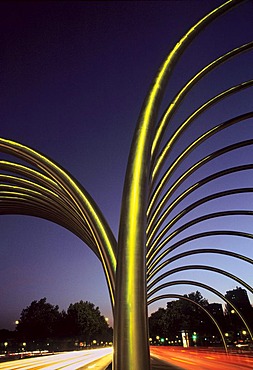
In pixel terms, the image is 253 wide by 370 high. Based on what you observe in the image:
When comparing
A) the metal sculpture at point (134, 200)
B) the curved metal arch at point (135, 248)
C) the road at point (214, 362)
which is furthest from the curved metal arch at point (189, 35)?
the road at point (214, 362)

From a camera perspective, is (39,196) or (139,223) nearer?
(139,223)

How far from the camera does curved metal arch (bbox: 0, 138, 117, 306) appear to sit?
665cm

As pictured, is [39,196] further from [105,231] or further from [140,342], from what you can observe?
[140,342]

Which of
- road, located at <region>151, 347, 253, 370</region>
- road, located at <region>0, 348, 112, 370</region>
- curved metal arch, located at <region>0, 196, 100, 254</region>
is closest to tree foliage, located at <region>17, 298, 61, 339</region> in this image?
road, located at <region>0, 348, 112, 370</region>

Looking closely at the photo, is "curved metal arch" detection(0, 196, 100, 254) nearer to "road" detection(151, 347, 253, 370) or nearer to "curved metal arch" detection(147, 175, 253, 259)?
"curved metal arch" detection(147, 175, 253, 259)

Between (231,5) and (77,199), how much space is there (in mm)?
5853

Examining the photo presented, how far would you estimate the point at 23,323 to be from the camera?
299 ft

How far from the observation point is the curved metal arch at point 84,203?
665 cm

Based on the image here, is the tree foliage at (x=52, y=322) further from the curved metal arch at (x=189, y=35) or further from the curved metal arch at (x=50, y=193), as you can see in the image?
the curved metal arch at (x=189, y=35)

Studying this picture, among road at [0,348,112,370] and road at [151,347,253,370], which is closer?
road at [151,347,253,370]

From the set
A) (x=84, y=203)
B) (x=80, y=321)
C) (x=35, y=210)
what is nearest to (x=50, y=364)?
(x=35, y=210)

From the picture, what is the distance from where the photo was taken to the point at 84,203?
293 inches

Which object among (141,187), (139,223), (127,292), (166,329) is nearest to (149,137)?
(141,187)

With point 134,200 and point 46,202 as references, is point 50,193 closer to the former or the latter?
point 46,202
